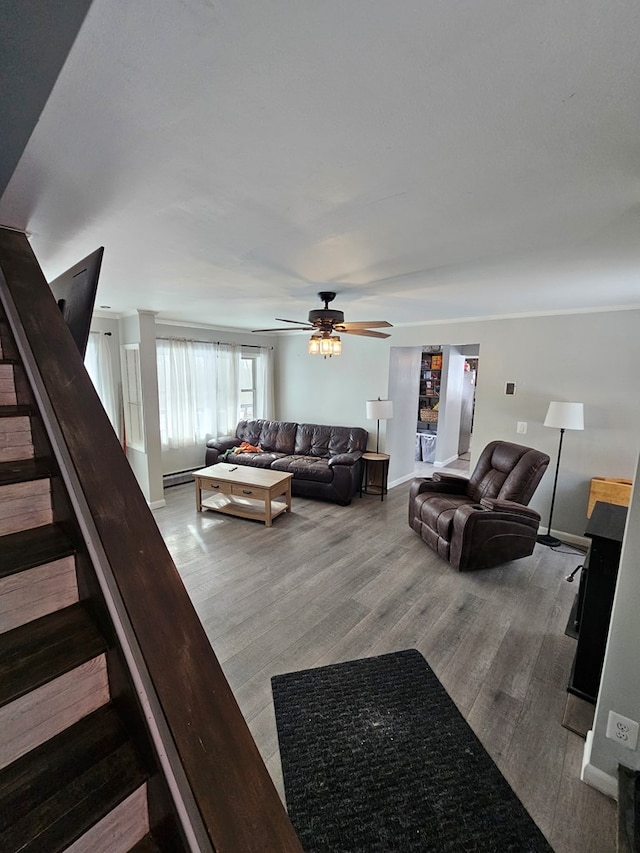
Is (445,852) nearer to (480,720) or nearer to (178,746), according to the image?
(480,720)

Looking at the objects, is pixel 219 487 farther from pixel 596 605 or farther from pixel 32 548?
pixel 596 605

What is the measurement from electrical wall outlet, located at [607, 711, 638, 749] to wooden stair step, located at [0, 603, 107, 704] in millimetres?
1952

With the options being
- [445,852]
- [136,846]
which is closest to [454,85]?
[136,846]

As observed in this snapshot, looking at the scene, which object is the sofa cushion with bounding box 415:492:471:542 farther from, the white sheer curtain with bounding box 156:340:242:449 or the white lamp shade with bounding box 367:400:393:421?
the white sheer curtain with bounding box 156:340:242:449

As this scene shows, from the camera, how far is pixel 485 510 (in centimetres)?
312

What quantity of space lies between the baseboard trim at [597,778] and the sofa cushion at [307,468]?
3.41 metres

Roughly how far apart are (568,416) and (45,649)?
398 centimetres

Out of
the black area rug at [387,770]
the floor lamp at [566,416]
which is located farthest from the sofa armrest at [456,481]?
the black area rug at [387,770]

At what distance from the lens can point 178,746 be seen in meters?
0.58

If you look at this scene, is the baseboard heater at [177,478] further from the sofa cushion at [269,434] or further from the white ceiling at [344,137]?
the white ceiling at [344,137]

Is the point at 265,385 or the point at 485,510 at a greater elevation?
the point at 265,385

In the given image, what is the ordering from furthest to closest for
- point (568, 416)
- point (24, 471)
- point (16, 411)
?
point (568, 416), point (16, 411), point (24, 471)

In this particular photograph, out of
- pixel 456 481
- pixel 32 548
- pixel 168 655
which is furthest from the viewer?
pixel 456 481

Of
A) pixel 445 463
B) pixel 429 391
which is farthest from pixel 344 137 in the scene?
pixel 429 391
